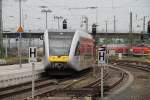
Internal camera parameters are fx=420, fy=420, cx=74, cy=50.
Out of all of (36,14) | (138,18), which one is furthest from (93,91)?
(138,18)

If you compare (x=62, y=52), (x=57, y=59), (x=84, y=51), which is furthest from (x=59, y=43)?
(x=84, y=51)

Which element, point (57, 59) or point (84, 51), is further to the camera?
point (84, 51)

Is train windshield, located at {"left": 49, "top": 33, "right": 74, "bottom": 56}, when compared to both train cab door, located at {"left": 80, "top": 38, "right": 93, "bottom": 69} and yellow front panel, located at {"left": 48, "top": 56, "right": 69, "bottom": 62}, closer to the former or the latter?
yellow front panel, located at {"left": 48, "top": 56, "right": 69, "bottom": 62}

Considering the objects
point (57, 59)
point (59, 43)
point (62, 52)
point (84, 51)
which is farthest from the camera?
point (84, 51)

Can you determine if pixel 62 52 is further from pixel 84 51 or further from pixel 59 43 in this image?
pixel 84 51

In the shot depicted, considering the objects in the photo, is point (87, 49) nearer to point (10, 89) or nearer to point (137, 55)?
point (10, 89)

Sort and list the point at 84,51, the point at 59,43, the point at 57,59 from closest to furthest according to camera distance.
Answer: the point at 57,59 < the point at 59,43 < the point at 84,51

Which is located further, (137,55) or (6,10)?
(137,55)

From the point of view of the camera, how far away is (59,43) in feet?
95.6

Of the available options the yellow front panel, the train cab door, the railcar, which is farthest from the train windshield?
the train cab door

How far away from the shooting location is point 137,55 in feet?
331

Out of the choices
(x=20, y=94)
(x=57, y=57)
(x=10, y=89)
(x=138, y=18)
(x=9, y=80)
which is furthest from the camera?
(x=138, y=18)

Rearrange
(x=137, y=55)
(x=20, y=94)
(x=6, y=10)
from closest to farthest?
(x=20, y=94) → (x=6, y=10) → (x=137, y=55)

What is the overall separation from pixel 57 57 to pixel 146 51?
70066mm
